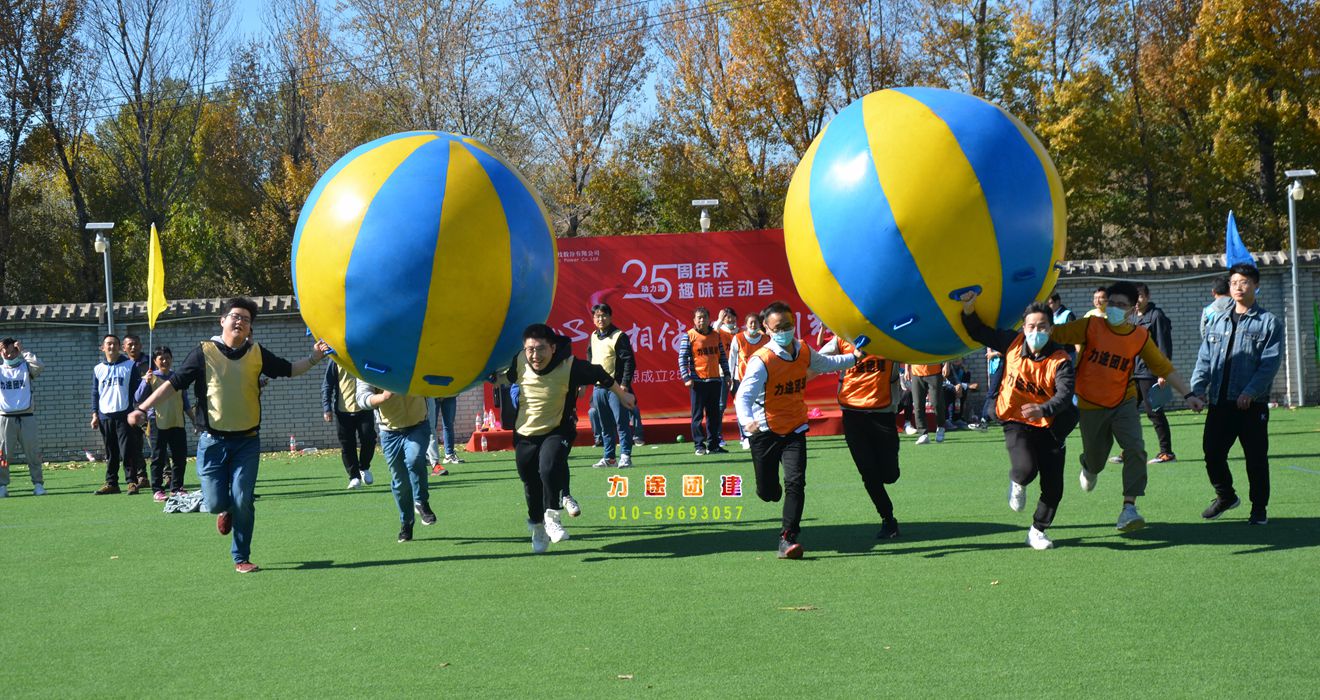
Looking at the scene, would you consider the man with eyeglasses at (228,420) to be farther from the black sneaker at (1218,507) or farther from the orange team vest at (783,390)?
the black sneaker at (1218,507)

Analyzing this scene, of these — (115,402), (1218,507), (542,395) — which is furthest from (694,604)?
(115,402)

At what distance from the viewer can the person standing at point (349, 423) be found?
1278 centimetres

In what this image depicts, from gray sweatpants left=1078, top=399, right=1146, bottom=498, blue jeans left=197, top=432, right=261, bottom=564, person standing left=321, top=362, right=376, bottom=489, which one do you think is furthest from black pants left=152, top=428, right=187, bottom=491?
gray sweatpants left=1078, top=399, right=1146, bottom=498

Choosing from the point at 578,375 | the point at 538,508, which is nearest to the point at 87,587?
the point at 538,508

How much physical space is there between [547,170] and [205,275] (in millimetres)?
11322

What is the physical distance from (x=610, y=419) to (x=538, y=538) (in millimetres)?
5437

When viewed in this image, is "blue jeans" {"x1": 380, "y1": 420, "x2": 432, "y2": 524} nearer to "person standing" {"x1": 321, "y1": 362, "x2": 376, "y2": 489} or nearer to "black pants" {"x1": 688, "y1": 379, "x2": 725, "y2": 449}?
"person standing" {"x1": 321, "y1": 362, "x2": 376, "y2": 489}

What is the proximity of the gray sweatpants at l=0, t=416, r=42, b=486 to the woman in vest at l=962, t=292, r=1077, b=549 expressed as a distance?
425 inches

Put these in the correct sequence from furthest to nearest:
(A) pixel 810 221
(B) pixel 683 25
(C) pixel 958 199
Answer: (B) pixel 683 25 < (A) pixel 810 221 < (C) pixel 958 199

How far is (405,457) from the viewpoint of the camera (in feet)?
29.7

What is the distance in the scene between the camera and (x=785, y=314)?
7930 mm

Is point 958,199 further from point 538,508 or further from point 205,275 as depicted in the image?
point 205,275

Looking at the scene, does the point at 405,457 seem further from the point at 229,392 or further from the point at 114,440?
the point at 114,440

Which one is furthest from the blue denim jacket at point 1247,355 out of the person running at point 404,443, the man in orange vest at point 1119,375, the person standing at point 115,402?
the person standing at point 115,402
